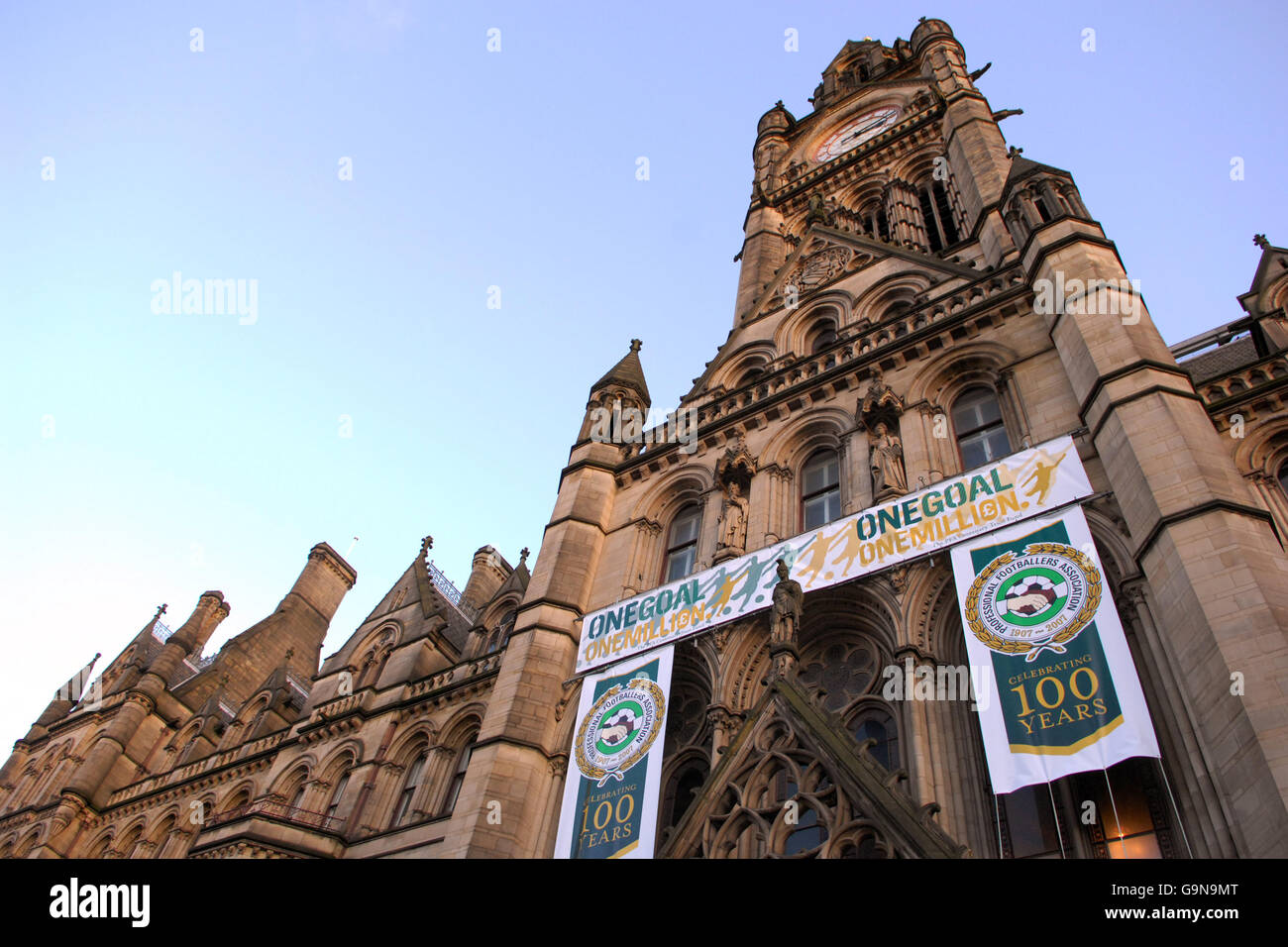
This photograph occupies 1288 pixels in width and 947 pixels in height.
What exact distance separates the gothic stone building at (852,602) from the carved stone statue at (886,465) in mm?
84

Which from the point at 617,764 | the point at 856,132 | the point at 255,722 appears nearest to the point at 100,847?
the point at 255,722

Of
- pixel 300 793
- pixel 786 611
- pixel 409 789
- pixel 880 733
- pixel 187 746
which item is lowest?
pixel 880 733

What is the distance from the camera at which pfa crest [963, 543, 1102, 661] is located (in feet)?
34.1

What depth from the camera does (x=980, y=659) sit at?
10.6 metres

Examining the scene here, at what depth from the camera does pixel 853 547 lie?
44.4 feet

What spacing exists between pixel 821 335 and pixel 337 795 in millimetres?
14782

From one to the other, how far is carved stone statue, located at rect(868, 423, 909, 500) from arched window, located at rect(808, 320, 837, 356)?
6.16 m

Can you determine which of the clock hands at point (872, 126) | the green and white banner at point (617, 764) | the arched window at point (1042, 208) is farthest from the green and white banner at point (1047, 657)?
the clock hands at point (872, 126)

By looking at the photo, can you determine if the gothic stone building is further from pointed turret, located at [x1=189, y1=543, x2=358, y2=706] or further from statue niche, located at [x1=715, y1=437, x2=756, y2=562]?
pointed turret, located at [x1=189, y1=543, x2=358, y2=706]

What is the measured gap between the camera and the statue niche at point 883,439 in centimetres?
1434

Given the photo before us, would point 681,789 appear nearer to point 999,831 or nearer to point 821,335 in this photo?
point 999,831

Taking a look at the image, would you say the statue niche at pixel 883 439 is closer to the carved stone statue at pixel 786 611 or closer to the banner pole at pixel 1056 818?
the carved stone statue at pixel 786 611
